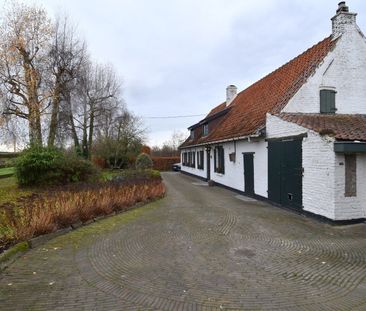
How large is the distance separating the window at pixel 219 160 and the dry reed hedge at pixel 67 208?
20.2ft

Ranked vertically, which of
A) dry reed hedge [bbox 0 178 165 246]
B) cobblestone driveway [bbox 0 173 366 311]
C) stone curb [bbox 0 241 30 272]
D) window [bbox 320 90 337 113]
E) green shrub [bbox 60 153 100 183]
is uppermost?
window [bbox 320 90 337 113]

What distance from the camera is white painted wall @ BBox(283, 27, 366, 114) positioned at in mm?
11586

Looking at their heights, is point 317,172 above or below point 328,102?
below

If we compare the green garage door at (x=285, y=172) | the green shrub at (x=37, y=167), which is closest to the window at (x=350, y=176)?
the green garage door at (x=285, y=172)

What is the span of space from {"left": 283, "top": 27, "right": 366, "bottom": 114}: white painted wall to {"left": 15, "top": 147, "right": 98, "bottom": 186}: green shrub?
10.7 meters

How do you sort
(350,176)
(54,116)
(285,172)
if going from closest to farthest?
(350,176)
(285,172)
(54,116)

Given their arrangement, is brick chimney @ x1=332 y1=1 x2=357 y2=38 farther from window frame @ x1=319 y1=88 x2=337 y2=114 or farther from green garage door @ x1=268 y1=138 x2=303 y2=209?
green garage door @ x1=268 y1=138 x2=303 y2=209

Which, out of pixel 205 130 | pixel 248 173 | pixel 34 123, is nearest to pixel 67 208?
pixel 248 173

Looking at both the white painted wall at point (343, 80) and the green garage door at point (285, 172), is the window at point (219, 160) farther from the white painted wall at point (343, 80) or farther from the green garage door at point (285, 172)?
the white painted wall at point (343, 80)

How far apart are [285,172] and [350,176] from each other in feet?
8.00

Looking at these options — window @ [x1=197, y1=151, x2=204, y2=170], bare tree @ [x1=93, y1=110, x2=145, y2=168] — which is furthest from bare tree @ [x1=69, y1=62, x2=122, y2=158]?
window @ [x1=197, y1=151, x2=204, y2=170]

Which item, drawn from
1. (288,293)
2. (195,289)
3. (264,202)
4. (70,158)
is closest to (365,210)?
(264,202)

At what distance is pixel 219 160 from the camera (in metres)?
18.9

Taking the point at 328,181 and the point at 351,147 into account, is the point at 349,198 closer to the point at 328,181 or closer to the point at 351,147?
the point at 328,181
